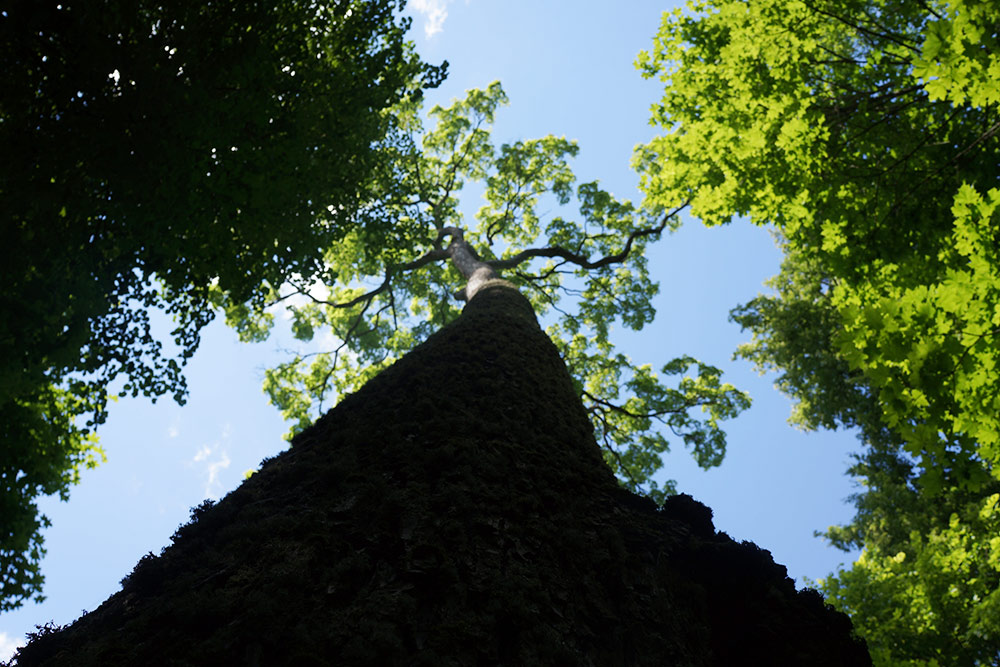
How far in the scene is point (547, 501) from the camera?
2.54m

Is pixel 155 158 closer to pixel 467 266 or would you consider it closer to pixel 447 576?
pixel 447 576

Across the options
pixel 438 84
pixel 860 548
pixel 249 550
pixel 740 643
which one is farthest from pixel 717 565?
pixel 860 548

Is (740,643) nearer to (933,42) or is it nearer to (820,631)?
(820,631)

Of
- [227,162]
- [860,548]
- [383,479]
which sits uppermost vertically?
Answer: [227,162]

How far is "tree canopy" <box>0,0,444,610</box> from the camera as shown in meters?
3.55

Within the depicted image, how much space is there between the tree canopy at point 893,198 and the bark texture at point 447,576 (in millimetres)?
1115

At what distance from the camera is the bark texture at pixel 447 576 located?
1.60 meters

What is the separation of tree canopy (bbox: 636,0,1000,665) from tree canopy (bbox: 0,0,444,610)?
13.4 feet

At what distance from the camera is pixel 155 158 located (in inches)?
148

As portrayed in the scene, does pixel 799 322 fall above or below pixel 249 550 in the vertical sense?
above

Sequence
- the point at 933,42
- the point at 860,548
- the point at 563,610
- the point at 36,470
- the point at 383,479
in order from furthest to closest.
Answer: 1. the point at 860,548
2. the point at 36,470
3. the point at 933,42
4. the point at 383,479
5. the point at 563,610

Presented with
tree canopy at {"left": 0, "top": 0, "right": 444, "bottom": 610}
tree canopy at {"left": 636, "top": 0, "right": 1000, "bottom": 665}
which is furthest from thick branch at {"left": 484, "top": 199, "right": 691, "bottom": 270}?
tree canopy at {"left": 0, "top": 0, "right": 444, "bottom": 610}

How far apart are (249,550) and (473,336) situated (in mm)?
2877

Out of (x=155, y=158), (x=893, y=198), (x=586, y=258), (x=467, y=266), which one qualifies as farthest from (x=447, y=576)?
(x=586, y=258)
